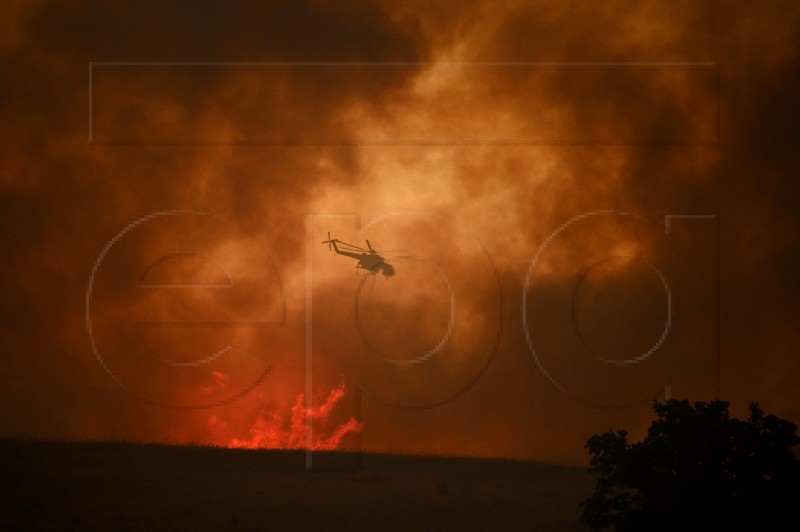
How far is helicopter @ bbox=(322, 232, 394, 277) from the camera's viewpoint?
34.1 ft

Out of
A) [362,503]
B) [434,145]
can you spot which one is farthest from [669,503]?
[434,145]

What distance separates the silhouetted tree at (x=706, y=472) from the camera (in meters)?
7.17

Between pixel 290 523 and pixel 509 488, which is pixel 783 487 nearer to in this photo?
pixel 509 488

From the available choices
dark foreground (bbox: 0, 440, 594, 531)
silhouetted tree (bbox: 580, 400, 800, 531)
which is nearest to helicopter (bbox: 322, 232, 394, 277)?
dark foreground (bbox: 0, 440, 594, 531)

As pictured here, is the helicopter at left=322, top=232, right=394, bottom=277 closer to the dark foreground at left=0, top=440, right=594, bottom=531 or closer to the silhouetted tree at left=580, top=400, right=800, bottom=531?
the dark foreground at left=0, top=440, right=594, bottom=531

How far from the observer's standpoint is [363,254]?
10.4 meters

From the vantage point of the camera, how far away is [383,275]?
10.4 metres

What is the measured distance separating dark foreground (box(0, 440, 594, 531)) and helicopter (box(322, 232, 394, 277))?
2555 mm

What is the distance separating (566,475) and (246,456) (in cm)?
436

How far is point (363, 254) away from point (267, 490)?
3.38 meters

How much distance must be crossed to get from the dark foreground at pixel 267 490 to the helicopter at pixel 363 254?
2.56 meters

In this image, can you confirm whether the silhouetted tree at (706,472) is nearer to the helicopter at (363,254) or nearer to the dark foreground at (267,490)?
the dark foreground at (267,490)

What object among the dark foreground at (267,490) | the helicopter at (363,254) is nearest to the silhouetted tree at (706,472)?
the dark foreground at (267,490)

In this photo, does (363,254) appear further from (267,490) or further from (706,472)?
(706,472)
